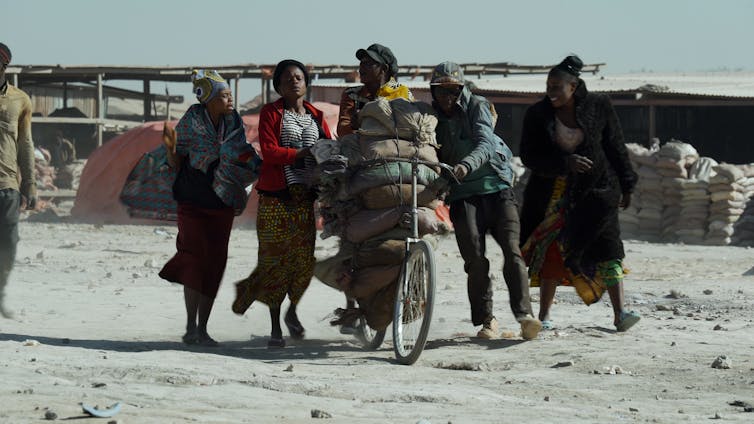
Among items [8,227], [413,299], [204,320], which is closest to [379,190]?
[413,299]

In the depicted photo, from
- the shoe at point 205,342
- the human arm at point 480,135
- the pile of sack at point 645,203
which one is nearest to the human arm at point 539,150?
the human arm at point 480,135

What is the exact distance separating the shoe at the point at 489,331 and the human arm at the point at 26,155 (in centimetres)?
318

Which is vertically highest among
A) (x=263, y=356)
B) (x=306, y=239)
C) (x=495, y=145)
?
(x=495, y=145)

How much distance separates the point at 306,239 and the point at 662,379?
8.05 feet

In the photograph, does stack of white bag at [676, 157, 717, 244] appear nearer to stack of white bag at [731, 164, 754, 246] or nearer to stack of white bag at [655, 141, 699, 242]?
stack of white bag at [655, 141, 699, 242]

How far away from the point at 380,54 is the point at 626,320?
7.27 ft

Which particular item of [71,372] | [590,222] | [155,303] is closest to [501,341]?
[590,222]

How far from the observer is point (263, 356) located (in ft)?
24.5

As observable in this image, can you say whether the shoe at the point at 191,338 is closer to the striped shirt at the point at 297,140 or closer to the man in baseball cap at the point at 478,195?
the striped shirt at the point at 297,140

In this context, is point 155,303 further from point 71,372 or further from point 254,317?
point 71,372

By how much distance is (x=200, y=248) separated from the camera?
795cm

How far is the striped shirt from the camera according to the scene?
770 centimetres

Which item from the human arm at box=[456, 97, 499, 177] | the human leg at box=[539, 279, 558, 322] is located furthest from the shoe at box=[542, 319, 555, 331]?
the human arm at box=[456, 97, 499, 177]

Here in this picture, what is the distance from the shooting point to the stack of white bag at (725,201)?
55.1 ft
